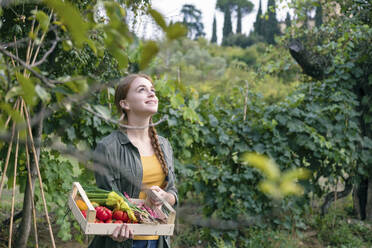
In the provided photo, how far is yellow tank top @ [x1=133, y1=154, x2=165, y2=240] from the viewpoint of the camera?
1734 mm

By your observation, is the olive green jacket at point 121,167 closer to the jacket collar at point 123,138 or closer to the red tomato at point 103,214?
the jacket collar at point 123,138

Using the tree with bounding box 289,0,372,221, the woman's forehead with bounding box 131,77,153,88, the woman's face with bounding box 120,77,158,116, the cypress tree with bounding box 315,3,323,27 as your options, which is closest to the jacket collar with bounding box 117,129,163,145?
the woman's face with bounding box 120,77,158,116

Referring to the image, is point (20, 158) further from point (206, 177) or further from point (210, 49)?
point (210, 49)

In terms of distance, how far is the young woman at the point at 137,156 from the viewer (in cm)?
A: 164

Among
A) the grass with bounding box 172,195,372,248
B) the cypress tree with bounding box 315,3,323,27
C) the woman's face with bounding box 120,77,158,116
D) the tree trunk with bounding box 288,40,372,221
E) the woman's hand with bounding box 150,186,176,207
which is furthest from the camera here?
the cypress tree with bounding box 315,3,323,27

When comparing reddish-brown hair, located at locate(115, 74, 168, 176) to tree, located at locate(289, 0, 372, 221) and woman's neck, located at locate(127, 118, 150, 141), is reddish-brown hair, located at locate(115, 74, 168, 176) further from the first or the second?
tree, located at locate(289, 0, 372, 221)

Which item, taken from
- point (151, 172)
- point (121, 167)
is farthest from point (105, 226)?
point (151, 172)

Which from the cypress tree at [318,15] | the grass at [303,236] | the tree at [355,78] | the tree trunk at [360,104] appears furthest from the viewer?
the cypress tree at [318,15]

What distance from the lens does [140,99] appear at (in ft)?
5.71

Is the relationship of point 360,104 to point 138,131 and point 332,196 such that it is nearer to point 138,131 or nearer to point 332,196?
point 332,196

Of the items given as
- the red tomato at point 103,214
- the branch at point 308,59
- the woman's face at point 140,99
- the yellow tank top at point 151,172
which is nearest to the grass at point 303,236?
the yellow tank top at point 151,172

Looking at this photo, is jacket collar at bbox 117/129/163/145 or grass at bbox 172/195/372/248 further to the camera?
grass at bbox 172/195/372/248

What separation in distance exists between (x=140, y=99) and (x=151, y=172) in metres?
0.35

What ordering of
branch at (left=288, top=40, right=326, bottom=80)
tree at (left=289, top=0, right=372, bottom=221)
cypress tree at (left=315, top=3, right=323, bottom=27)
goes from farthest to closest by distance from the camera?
cypress tree at (left=315, top=3, right=323, bottom=27), branch at (left=288, top=40, right=326, bottom=80), tree at (left=289, top=0, right=372, bottom=221)
